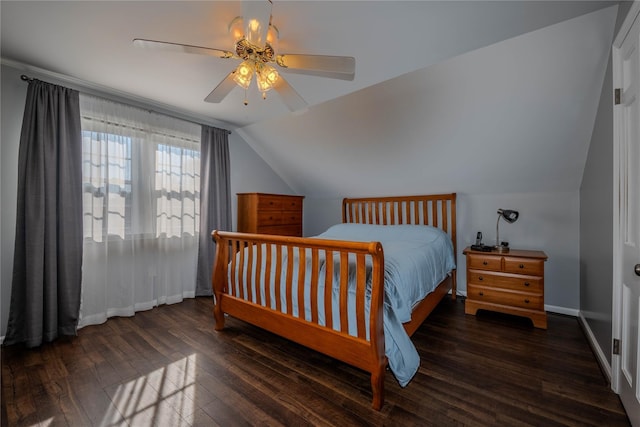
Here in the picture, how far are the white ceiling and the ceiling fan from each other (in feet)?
0.79

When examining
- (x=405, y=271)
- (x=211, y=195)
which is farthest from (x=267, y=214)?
(x=405, y=271)

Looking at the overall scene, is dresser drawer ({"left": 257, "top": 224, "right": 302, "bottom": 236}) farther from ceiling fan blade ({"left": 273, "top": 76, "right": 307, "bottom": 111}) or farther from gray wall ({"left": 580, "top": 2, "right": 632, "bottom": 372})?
gray wall ({"left": 580, "top": 2, "right": 632, "bottom": 372})

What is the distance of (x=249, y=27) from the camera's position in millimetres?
1381

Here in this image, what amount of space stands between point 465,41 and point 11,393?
376 cm

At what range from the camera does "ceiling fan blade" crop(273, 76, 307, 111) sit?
175 centimetres

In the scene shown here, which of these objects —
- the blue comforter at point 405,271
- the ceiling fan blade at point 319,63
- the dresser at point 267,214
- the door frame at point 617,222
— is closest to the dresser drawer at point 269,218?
the dresser at point 267,214

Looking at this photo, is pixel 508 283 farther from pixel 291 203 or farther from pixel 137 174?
pixel 137 174

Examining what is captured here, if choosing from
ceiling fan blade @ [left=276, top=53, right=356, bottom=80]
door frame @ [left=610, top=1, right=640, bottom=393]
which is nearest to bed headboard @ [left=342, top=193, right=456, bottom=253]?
door frame @ [left=610, top=1, right=640, bottom=393]

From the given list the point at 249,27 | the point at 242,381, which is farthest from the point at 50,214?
the point at 249,27

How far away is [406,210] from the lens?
12.6ft

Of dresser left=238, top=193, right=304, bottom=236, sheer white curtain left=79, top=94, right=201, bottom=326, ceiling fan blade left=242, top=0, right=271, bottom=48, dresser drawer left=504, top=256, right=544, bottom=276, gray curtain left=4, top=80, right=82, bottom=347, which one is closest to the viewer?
ceiling fan blade left=242, top=0, right=271, bottom=48

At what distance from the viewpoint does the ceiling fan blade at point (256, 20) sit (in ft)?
4.09

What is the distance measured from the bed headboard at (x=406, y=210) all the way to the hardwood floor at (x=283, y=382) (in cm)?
144

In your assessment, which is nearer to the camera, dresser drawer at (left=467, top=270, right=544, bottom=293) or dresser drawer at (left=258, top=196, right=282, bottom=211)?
dresser drawer at (left=467, top=270, right=544, bottom=293)
